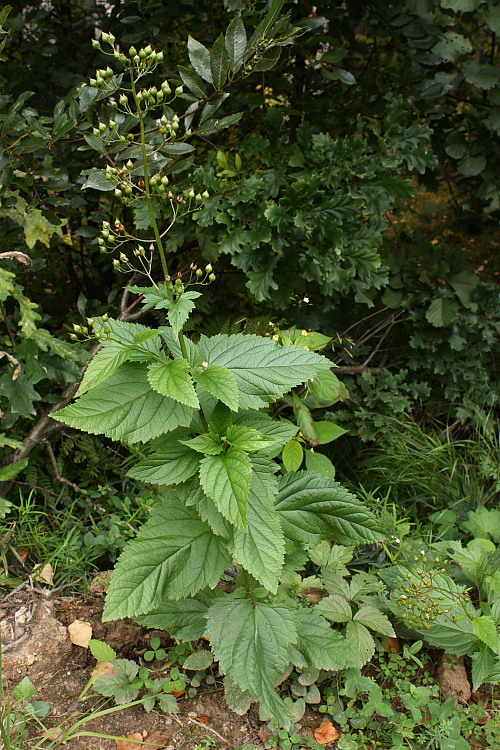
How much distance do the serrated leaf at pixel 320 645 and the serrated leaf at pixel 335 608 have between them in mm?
62

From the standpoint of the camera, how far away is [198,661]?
6.82 feet

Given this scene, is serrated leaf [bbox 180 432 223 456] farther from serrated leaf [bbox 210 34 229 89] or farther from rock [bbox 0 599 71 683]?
serrated leaf [bbox 210 34 229 89]

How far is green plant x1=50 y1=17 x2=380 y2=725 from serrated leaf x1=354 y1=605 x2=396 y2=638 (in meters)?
0.16

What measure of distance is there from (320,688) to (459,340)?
1.86 m

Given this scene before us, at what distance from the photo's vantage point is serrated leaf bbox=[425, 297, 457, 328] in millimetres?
3211

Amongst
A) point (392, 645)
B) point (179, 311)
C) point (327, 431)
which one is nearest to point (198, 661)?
point (392, 645)

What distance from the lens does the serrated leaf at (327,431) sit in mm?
2672

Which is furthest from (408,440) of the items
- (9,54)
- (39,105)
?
(9,54)

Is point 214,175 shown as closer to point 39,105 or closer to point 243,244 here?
point 243,244

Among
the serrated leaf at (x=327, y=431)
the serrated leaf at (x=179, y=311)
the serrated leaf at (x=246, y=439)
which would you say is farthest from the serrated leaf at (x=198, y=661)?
the serrated leaf at (x=179, y=311)

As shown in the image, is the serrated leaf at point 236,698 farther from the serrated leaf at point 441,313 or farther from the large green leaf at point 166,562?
the serrated leaf at point 441,313

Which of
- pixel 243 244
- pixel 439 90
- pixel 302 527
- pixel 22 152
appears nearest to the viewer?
pixel 302 527

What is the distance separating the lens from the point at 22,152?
2.31m

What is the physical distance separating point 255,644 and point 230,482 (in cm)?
58
